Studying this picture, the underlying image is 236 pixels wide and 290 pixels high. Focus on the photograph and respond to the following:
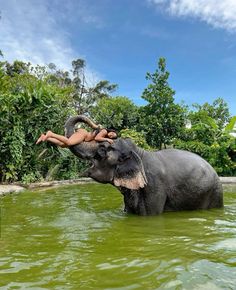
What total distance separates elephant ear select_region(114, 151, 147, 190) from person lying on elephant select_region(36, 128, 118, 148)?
1.12 ft

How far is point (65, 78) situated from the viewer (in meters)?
36.9

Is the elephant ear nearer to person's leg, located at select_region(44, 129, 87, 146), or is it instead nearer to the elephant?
the elephant

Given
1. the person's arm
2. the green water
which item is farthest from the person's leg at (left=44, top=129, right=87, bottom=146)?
the green water

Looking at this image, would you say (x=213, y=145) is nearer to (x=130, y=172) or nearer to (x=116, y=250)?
(x=130, y=172)

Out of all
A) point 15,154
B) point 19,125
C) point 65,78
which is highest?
point 65,78

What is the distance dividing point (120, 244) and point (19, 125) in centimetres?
939

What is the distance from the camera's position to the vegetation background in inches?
495

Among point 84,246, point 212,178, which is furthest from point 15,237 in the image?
point 212,178

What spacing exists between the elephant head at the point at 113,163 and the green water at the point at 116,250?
20.6 inches

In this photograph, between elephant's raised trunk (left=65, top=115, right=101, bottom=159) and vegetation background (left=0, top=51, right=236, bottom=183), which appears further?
vegetation background (left=0, top=51, right=236, bottom=183)

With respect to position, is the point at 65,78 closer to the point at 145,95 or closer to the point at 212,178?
the point at 145,95

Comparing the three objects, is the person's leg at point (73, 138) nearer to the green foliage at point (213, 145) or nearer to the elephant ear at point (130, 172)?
the elephant ear at point (130, 172)

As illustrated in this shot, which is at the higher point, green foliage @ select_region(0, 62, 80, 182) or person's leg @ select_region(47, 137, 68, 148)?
green foliage @ select_region(0, 62, 80, 182)

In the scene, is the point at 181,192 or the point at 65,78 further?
the point at 65,78
